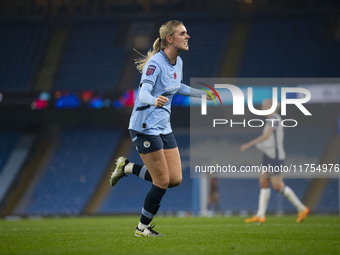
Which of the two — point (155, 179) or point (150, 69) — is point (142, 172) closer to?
point (155, 179)

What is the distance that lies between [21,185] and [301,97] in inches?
377

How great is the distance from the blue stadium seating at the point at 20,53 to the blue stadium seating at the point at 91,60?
1054mm

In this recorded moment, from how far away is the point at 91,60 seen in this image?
77.0 feet

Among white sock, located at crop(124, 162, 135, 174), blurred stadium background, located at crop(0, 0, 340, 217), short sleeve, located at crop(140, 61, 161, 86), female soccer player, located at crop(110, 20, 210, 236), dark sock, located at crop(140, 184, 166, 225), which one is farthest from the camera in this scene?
blurred stadium background, located at crop(0, 0, 340, 217)

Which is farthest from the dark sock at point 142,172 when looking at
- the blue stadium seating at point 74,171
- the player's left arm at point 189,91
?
the blue stadium seating at point 74,171

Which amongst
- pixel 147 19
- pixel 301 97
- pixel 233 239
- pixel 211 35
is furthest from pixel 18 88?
pixel 233 239

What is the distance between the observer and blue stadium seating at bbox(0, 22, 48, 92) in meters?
22.9

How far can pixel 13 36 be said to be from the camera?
2481 centimetres

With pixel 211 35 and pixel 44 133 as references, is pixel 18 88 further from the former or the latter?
pixel 211 35

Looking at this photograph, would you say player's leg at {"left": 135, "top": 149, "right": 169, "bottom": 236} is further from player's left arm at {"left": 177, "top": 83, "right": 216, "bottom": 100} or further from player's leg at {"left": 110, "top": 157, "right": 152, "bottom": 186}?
player's left arm at {"left": 177, "top": 83, "right": 216, "bottom": 100}

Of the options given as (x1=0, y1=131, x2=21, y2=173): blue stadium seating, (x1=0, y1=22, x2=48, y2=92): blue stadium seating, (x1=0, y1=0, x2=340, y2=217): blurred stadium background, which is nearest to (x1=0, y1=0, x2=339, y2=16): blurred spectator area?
(x1=0, y1=0, x2=340, y2=217): blurred stadium background

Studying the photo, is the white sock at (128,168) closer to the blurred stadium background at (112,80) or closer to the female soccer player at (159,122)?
the female soccer player at (159,122)

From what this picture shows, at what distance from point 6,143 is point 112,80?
4.36 metres

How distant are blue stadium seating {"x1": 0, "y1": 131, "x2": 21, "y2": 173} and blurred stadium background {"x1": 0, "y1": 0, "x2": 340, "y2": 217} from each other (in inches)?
1.4
